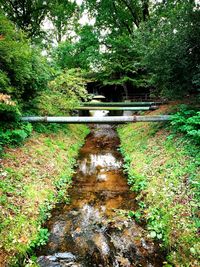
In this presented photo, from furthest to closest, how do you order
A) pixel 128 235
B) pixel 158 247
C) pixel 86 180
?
1. pixel 86 180
2. pixel 128 235
3. pixel 158 247

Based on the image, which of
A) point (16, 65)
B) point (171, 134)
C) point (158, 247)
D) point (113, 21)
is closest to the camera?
point (158, 247)

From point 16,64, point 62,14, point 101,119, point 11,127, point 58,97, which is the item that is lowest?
point 101,119

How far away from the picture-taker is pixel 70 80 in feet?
44.7

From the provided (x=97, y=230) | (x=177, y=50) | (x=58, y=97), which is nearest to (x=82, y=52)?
(x=58, y=97)

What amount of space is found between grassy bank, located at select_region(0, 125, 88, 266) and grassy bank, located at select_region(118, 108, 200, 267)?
287 centimetres

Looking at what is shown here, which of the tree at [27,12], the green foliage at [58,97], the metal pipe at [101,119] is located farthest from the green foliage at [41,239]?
the tree at [27,12]

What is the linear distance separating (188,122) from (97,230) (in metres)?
5.18

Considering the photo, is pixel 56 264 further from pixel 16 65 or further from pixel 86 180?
pixel 16 65

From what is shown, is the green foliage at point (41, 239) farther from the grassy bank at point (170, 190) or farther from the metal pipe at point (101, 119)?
the metal pipe at point (101, 119)

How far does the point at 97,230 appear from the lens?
6.06 metres

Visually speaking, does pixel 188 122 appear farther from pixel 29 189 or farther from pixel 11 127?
pixel 11 127

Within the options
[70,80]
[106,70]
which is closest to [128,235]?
[70,80]

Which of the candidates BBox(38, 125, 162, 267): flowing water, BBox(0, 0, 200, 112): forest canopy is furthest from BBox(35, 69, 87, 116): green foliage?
BBox(38, 125, 162, 267): flowing water

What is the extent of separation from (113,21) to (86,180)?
19.6 meters
